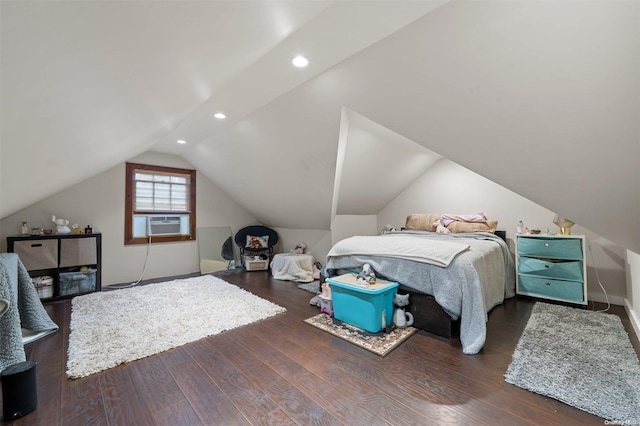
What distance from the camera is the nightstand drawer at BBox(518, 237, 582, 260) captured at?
2.76 m

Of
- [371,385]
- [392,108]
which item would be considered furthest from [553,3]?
[371,385]

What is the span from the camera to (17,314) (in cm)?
174

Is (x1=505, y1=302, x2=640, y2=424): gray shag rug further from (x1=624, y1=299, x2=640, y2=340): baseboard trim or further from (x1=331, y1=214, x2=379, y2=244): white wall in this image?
(x1=331, y1=214, x2=379, y2=244): white wall

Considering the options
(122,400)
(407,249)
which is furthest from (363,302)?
(122,400)

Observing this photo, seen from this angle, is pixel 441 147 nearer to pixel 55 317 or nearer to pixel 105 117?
pixel 105 117

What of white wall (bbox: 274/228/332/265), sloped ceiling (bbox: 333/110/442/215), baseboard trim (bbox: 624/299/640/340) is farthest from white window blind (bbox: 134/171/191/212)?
baseboard trim (bbox: 624/299/640/340)

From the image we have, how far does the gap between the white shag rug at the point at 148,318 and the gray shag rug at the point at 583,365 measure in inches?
83.8

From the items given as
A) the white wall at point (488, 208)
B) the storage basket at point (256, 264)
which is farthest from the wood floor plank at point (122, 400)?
the white wall at point (488, 208)

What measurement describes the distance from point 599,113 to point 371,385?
1897 millimetres

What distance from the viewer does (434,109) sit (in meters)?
1.92

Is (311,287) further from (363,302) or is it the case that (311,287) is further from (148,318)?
(148,318)

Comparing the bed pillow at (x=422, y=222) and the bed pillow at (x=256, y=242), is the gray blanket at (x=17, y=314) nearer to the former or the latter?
the bed pillow at (x=256, y=242)

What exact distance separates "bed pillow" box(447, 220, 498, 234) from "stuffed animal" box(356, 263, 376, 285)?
184cm

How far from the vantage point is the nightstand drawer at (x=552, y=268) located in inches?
108
